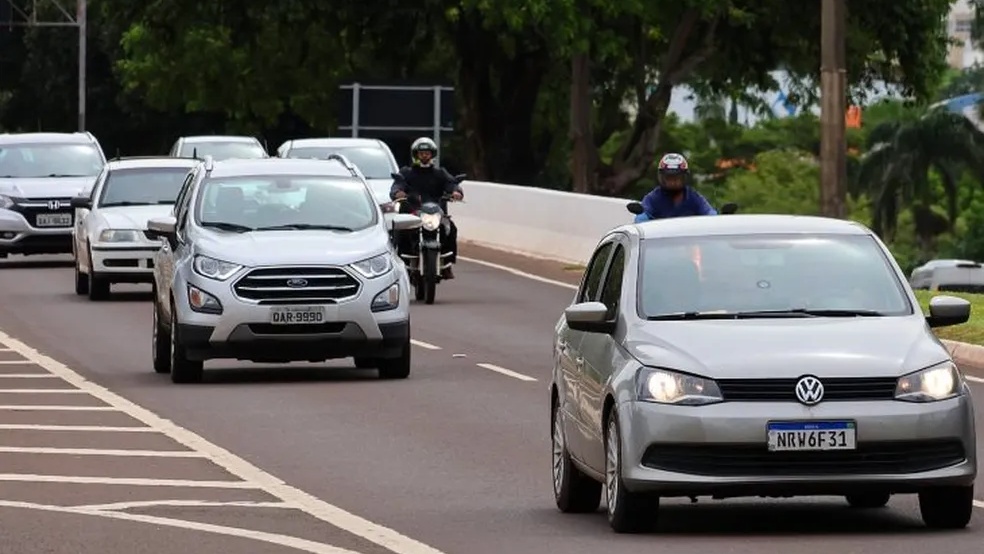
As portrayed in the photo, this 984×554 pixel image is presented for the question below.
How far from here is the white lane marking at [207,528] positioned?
38.9 feet

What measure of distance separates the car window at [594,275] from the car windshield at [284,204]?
27.7ft

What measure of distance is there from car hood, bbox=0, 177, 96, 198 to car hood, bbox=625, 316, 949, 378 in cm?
2765

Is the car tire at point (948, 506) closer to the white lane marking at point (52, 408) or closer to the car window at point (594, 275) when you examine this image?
the car window at point (594, 275)

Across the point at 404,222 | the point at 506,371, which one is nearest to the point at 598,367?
the point at 404,222

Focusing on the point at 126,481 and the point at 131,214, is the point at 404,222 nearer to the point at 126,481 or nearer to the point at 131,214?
the point at 126,481

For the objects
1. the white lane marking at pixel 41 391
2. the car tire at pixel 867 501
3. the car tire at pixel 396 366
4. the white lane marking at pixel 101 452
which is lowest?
the white lane marking at pixel 41 391

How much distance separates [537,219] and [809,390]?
31.7 meters

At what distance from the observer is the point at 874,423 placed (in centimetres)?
1177

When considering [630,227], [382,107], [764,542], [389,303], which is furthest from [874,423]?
[382,107]

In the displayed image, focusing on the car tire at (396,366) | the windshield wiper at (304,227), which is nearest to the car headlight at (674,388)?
the car tire at (396,366)

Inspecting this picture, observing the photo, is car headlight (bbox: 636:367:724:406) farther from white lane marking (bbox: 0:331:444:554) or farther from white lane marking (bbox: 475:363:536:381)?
white lane marking (bbox: 475:363:536:381)

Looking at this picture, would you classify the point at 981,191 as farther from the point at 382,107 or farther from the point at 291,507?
the point at 291,507

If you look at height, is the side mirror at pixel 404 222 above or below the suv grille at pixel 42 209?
above

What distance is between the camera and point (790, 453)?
11.8 m
